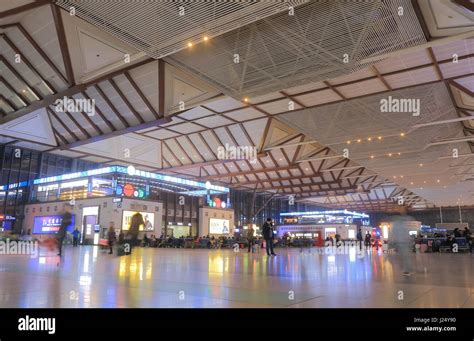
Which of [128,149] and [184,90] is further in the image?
[128,149]

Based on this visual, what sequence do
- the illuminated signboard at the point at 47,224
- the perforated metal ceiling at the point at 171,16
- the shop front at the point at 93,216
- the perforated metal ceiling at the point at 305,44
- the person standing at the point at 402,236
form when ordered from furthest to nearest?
the illuminated signboard at the point at 47,224 → the shop front at the point at 93,216 → the perforated metal ceiling at the point at 305,44 → the perforated metal ceiling at the point at 171,16 → the person standing at the point at 402,236

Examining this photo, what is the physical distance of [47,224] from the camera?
3369 centimetres

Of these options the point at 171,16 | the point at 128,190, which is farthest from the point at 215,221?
the point at 171,16

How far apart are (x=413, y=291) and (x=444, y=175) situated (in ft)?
130

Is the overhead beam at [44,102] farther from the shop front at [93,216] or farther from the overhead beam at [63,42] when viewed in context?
the shop front at [93,216]

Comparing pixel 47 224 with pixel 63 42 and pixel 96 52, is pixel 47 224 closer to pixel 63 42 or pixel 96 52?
pixel 96 52

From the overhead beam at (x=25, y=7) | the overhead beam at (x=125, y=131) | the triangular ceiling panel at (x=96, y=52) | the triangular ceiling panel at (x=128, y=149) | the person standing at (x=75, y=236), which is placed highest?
the overhead beam at (x=25, y=7)

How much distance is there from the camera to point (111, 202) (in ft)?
99.8

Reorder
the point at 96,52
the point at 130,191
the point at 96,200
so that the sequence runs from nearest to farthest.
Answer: the point at 96,52 → the point at 130,191 → the point at 96,200

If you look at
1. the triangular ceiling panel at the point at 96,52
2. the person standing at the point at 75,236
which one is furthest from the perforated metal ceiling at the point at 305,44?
the person standing at the point at 75,236

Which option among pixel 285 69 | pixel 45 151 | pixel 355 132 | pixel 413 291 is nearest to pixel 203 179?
pixel 45 151

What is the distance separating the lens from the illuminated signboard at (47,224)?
1298 inches
